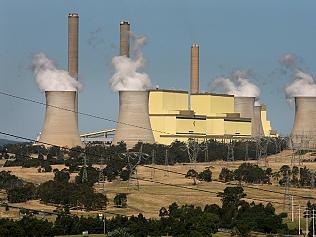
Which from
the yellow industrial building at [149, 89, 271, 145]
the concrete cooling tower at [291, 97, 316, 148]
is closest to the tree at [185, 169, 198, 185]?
the concrete cooling tower at [291, 97, 316, 148]

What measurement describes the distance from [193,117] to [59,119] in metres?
22.8

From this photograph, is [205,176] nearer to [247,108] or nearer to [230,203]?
[230,203]

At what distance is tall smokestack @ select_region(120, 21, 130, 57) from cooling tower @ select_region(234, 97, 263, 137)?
22.2 metres

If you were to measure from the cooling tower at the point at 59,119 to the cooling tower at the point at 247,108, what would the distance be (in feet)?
102

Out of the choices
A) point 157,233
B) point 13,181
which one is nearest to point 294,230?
point 157,233

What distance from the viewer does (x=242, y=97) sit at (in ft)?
386

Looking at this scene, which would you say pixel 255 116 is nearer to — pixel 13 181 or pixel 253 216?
pixel 13 181

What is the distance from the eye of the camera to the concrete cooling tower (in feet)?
323

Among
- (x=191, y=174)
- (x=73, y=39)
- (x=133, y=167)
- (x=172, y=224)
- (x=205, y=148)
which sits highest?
(x=73, y=39)

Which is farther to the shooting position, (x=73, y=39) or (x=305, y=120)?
(x=305, y=120)

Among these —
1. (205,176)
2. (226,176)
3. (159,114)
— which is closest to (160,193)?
(205,176)

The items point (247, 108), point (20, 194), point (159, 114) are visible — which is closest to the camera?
point (20, 194)

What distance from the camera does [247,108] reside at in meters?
116

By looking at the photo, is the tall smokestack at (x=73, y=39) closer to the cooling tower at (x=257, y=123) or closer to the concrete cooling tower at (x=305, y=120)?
the concrete cooling tower at (x=305, y=120)
